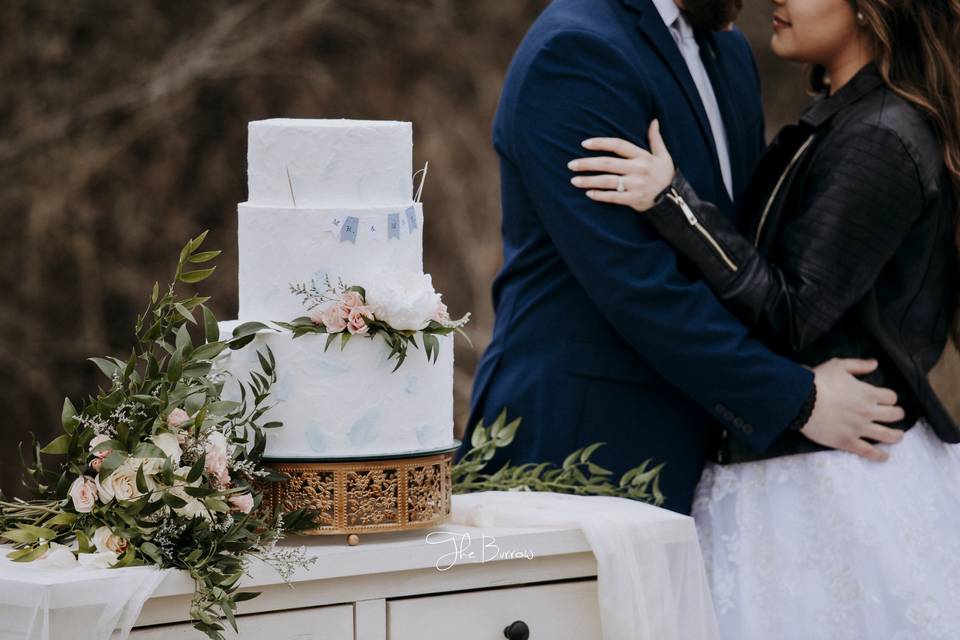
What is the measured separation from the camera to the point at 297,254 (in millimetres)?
1709

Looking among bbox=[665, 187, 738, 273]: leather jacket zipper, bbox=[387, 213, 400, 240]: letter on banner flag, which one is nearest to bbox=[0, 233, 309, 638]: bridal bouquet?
bbox=[387, 213, 400, 240]: letter on banner flag

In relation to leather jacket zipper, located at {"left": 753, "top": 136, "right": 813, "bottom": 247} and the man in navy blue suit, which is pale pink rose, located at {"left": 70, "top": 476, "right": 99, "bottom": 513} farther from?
leather jacket zipper, located at {"left": 753, "top": 136, "right": 813, "bottom": 247}

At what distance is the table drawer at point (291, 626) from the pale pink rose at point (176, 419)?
0.80 feet

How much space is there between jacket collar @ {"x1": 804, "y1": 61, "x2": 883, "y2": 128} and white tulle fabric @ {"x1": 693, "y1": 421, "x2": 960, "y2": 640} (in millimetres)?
548

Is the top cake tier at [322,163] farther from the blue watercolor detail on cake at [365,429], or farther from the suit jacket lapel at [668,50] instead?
the suit jacket lapel at [668,50]

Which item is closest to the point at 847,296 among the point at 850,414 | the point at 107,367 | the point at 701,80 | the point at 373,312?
the point at 850,414

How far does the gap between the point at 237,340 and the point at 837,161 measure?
101 cm

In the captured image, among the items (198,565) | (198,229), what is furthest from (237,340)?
(198,229)

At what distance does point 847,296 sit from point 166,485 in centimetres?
112

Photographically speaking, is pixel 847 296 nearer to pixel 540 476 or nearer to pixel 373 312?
pixel 540 476

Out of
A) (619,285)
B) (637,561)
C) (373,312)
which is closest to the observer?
(373,312)

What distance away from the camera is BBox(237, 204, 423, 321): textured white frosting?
171 cm

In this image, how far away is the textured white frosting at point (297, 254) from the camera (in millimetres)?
1705

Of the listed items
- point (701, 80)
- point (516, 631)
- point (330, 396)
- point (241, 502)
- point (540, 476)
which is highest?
point (701, 80)
